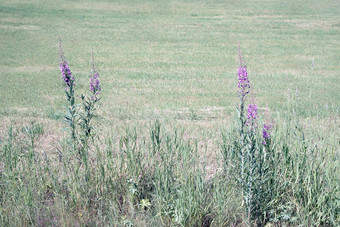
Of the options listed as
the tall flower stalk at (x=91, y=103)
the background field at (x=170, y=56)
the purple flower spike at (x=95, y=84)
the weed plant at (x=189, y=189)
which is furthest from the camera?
the background field at (x=170, y=56)

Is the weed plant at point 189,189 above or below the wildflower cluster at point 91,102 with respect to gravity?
below

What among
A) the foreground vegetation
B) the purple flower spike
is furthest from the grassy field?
the purple flower spike

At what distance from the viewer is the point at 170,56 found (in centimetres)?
1068

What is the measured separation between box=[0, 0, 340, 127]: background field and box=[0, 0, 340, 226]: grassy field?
0.03m

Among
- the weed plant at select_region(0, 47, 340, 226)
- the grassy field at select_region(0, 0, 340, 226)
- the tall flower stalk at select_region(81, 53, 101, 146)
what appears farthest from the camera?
the tall flower stalk at select_region(81, 53, 101, 146)

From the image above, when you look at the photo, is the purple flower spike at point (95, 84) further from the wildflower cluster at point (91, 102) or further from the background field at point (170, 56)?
the background field at point (170, 56)

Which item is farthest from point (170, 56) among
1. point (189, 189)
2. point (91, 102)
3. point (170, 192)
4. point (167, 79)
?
point (189, 189)

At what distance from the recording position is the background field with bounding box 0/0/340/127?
696 centimetres

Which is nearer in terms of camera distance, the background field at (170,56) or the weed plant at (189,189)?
the weed plant at (189,189)

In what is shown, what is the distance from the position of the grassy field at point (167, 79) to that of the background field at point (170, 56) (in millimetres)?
30

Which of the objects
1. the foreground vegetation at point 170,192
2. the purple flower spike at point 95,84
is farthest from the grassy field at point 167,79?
the purple flower spike at point 95,84

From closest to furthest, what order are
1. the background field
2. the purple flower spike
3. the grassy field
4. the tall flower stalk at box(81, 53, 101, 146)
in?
the grassy field, the tall flower stalk at box(81, 53, 101, 146), the purple flower spike, the background field

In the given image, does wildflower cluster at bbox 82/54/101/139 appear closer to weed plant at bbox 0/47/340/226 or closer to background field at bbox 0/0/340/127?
weed plant at bbox 0/47/340/226

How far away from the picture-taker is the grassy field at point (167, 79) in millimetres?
3693
